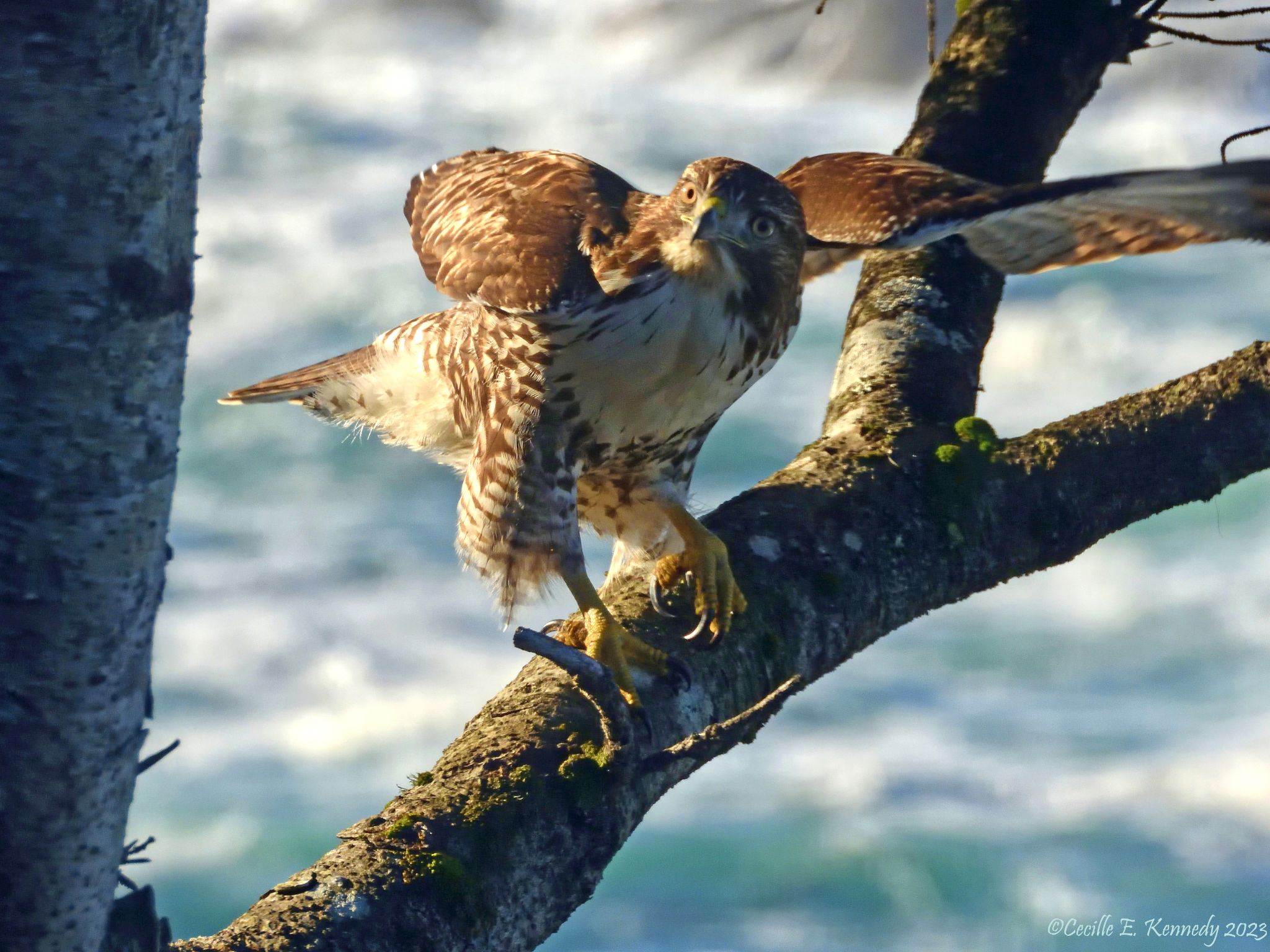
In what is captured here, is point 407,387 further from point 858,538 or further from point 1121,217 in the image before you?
point 1121,217

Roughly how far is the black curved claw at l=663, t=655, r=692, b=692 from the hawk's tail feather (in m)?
1.77

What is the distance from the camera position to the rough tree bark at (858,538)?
7.71ft

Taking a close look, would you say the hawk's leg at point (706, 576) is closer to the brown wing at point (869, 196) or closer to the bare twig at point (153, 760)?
the brown wing at point (869, 196)

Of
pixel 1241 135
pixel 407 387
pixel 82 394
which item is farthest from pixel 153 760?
pixel 1241 135

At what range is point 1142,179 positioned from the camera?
2.99 metres

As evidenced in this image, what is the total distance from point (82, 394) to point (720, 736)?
4.38 feet

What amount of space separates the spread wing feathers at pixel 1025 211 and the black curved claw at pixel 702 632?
1.12 m

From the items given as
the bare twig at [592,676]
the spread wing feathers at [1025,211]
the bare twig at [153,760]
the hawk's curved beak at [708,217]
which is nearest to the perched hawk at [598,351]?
the hawk's curved beak at [708,217]

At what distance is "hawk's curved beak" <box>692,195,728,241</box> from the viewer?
3.04 meters

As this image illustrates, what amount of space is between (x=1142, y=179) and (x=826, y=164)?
1.08 m

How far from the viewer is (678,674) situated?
3.05 meters

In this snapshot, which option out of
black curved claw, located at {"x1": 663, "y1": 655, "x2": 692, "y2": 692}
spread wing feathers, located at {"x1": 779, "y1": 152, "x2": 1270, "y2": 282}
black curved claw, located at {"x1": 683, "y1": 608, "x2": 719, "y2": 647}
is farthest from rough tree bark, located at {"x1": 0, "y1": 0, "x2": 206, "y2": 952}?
spread wing feathers, located at {"x1": 779, "y1": 152, "x2": 1270, "y2": 282}

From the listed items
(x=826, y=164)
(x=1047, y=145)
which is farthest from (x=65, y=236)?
(x=1047, y=145)

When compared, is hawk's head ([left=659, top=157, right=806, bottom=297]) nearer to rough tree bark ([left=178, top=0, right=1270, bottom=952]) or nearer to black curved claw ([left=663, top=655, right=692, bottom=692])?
rough tree bark ([left=178, top=0, right=1270, bottom=952])
